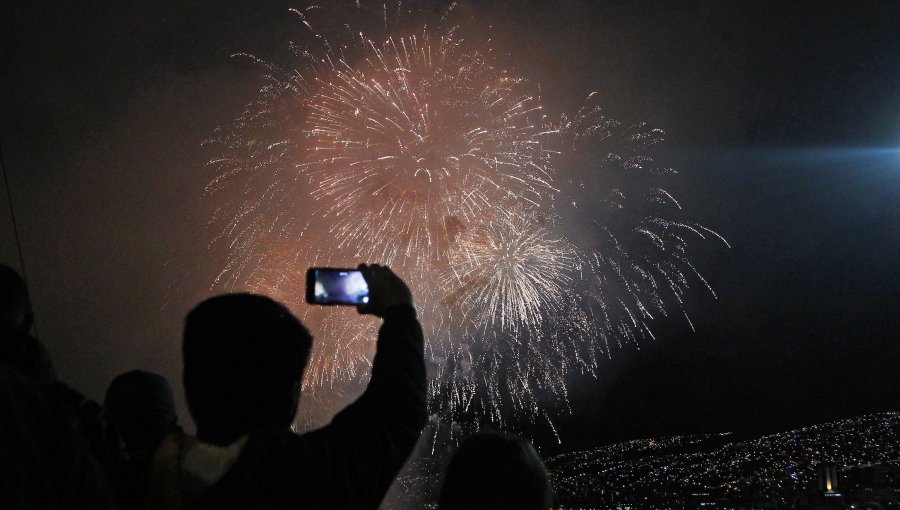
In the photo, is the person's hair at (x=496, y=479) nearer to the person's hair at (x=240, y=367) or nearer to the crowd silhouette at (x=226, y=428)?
the crowd silhouette at (x=226, y=428)

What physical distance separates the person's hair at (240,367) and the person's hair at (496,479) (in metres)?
0.72

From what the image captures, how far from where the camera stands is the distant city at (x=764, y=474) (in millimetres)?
31781

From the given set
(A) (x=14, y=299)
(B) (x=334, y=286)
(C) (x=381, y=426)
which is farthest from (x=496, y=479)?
(A) (x=14, y=299)

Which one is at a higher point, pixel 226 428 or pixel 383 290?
pixel 383 290

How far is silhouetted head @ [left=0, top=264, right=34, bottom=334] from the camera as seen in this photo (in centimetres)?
152

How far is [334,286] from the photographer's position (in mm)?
2266

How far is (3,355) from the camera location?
1.28 metres

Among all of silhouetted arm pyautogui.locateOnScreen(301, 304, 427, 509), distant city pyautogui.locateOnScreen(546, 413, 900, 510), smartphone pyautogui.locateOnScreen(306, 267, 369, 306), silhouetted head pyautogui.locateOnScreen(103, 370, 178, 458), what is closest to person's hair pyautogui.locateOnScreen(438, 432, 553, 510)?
silhouetted arm pyautogui.locateOnScreen(301, 304, 427, 509)

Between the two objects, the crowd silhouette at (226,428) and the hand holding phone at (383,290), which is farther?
the hand holding phone at (383,290)

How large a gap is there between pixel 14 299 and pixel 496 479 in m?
1.45

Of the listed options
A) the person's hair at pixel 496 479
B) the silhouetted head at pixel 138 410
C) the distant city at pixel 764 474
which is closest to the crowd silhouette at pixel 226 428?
the person's hair at pixel 496 479

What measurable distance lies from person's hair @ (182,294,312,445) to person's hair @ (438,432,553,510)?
72 centimetres

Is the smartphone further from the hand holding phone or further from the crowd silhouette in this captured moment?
the crowd silhouette

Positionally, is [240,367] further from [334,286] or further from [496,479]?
[496,479]
